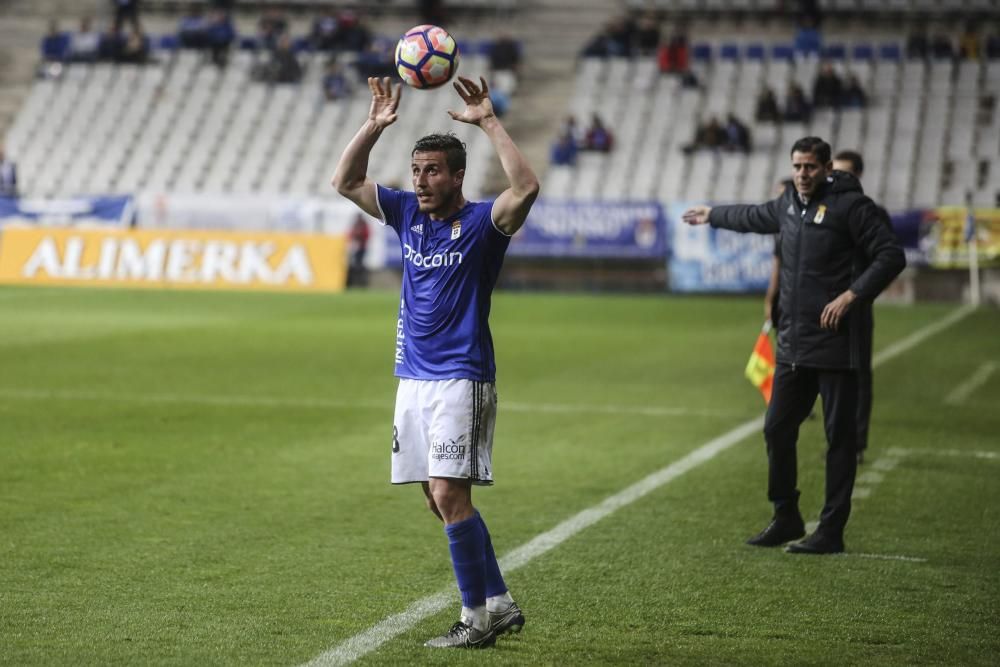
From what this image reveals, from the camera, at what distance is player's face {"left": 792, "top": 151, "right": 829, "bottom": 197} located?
7.87 m

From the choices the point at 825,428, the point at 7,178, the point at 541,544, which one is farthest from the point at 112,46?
the point at 825,428

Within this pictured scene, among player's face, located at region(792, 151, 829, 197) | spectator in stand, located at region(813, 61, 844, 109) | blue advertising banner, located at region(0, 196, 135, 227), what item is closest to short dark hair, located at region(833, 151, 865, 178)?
player's face, located at region(792, 151, 829, 197)

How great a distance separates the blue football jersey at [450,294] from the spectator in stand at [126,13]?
36.5 metres

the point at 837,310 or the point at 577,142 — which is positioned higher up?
the point at 577,142

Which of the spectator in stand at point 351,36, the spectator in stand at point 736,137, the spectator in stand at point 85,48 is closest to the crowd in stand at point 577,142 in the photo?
the spectator in stand at point 736,137

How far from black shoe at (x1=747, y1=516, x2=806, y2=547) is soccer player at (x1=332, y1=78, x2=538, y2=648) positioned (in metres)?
2.37

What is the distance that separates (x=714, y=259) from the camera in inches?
1188

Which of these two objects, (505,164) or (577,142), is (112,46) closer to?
(577,142)

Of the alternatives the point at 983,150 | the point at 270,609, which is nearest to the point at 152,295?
the point at 983,150

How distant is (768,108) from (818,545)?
27.8 metres

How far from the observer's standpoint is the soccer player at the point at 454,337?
5777 mm

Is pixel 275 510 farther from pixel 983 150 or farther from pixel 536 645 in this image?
pixel 983 150

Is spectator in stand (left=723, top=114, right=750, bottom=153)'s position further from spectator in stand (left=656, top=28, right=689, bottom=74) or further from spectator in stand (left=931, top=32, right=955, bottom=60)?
spectator in stand (left=931, top=32, right=955, bottom=60)

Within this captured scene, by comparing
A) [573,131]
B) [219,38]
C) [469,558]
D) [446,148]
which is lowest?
[469,558]
